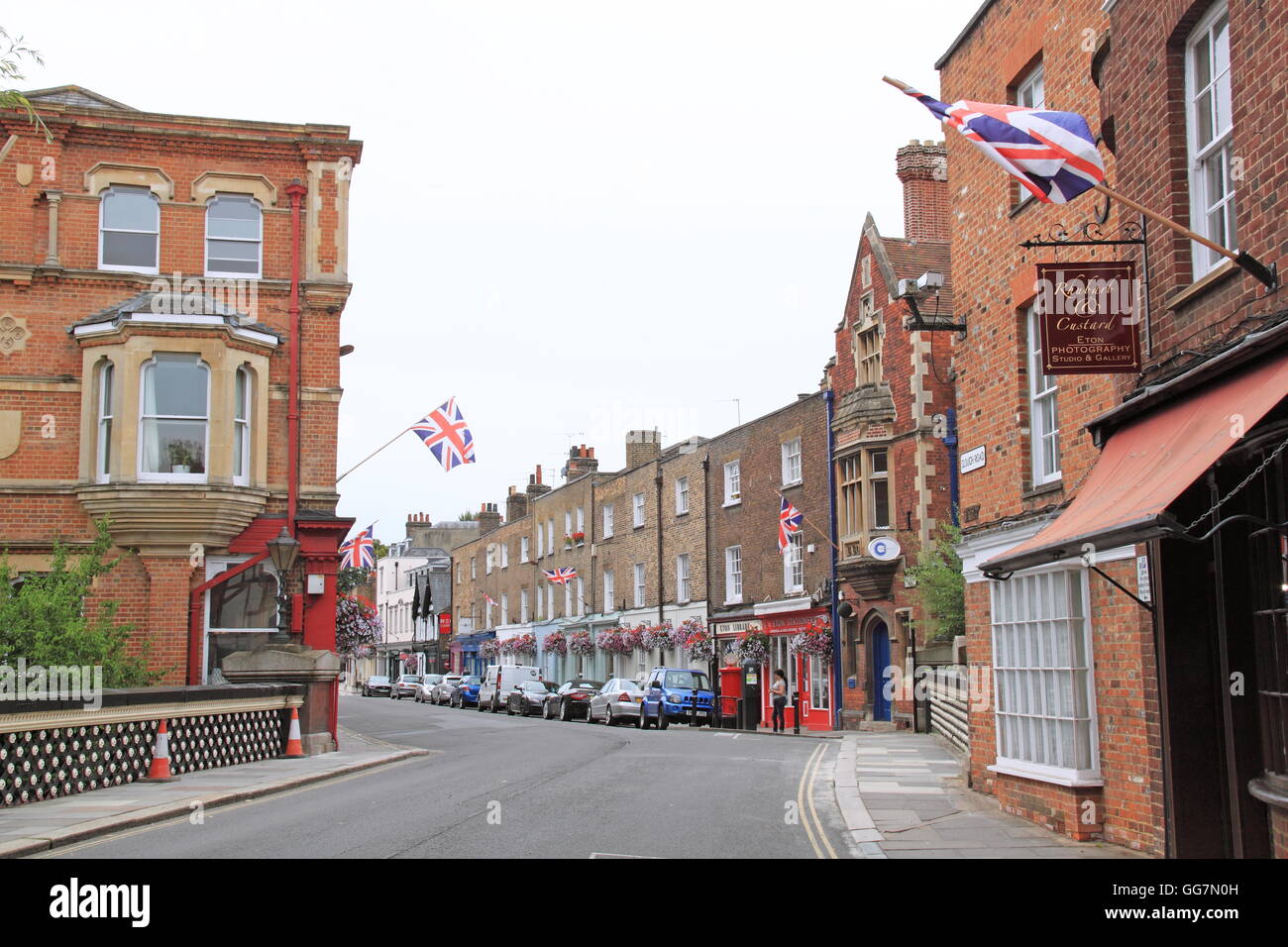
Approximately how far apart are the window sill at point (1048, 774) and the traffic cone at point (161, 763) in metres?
10.4

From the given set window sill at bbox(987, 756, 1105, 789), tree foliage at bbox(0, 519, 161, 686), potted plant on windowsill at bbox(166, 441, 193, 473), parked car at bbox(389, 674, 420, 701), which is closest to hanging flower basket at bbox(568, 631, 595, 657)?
parked car at bbox(389, 674, 420, 701)

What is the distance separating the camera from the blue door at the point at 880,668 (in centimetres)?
3141

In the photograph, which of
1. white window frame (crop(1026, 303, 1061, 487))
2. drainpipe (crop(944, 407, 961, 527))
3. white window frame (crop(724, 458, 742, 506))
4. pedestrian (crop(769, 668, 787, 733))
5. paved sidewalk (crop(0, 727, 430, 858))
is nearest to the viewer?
paved sidewalk (crop(0, 727, 430, 858))

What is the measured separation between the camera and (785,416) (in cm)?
3706

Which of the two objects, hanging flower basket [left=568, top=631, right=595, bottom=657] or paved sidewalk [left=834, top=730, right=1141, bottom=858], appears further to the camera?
hanging flower basket [left=568, top=631, right=595, bottom=657]

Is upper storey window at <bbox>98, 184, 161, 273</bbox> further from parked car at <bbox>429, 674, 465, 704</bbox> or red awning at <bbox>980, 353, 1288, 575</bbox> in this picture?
parked car at <bbox>429, 674, 465, 704</bbox>

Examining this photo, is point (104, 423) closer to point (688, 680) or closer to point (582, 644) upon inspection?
point (688, 680)

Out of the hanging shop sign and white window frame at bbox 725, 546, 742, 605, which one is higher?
the hanging shop sign

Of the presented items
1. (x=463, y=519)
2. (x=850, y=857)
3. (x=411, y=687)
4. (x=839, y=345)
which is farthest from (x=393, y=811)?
(x=463, y=519)

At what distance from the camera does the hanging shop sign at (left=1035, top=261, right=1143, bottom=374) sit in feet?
33.1

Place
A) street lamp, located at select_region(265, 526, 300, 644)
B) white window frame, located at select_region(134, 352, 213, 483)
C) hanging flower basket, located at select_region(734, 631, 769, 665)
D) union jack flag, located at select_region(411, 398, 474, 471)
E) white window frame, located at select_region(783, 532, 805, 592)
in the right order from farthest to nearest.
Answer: hanging flower basket, located at select_region(734, 631, 769, 665) → white window frame, located at select_region(783, 532, 805, 592) → union jack flag, located at select_region(411, 398, 474, 471) → white window frame, located at select_region(134, 352, 213, 483) → street lamp, located at select_region(265, 526, 300, 644)

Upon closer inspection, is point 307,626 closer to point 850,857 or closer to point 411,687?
point 850,857

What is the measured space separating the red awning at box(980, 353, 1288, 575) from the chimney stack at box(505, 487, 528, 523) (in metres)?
53.2

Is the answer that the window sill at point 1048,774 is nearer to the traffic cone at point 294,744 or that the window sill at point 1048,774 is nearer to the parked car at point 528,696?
the traffic cone at point 294,744
